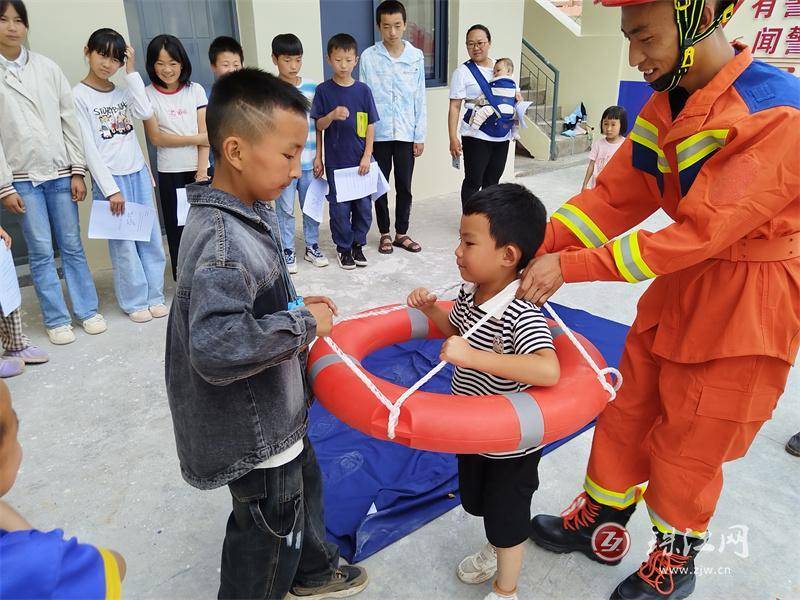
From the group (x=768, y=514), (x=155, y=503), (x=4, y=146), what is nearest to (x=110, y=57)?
(x=4, y=146)

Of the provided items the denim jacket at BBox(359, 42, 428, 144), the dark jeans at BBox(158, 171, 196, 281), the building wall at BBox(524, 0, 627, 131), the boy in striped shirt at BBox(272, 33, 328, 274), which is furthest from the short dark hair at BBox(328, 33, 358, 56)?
the building wall at BBox(524, 0, 627, 131)

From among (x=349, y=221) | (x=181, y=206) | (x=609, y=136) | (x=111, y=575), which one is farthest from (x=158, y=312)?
(x=609, y=136)

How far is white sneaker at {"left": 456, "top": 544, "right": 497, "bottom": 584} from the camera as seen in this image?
1.79m

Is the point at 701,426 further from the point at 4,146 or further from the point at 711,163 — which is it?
the point at 4,146

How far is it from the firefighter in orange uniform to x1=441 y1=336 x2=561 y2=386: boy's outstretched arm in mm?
166

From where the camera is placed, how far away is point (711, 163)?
53.7 inches

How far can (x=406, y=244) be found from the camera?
4.76 m

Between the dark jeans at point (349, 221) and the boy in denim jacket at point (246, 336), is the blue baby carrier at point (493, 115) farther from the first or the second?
the boy in denim jacket at point (246, 336)

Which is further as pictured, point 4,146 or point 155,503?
point 4,146

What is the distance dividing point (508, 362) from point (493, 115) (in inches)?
140

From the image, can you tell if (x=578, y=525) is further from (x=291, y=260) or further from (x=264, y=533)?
(x=291, y=260)

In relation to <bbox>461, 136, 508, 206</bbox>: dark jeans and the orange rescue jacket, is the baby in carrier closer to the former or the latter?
<bbox>461, 136, 508, 206</bbox>: dark jeans

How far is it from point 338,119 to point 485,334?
9.44 ft

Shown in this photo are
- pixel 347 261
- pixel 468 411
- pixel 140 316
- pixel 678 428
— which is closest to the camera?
pixel 468 411
